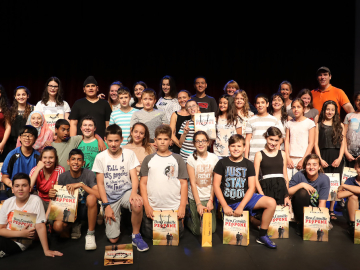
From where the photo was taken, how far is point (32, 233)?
2.96 metres

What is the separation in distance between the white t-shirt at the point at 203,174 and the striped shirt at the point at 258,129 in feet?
2.46

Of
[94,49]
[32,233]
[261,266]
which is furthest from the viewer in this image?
[94,49]

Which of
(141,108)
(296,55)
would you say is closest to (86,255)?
(141,108)

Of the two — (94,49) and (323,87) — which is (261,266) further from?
(94,49)

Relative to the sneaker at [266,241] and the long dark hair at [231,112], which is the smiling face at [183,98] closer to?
the long dark hair at [231,112]

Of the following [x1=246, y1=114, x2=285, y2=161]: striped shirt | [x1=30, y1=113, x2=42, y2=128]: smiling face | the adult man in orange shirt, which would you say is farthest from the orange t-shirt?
[x1=30, y1=113, x2=42, y2=128]: smiling face

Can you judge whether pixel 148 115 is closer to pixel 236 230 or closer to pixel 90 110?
pixel 90 110

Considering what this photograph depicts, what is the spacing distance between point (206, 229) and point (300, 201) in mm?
1164

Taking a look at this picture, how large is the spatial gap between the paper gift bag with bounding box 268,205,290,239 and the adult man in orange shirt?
224 cm

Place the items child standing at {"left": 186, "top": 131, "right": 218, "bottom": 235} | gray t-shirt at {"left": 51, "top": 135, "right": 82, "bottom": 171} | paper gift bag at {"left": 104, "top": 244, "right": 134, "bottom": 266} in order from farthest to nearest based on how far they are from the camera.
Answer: gray t-shirt at {"left": 51, "top": 135, "right": 82, "bottom": 171}
child standing at {"left": 186, "top": 131, "right": 218, "bottom": 235}
paper gift bag at {"left": 104, "top": 244, "right": 134, "bottom": 266}

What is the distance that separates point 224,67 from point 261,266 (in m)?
4.87

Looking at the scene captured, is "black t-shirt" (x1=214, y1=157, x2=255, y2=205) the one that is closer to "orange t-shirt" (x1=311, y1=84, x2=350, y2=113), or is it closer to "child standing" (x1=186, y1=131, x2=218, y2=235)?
"child standing" (x1=186, y1=131, x2=218, y2=235)

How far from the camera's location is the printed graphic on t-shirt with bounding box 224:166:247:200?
132 inches

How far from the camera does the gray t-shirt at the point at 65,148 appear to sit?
3.68 m
